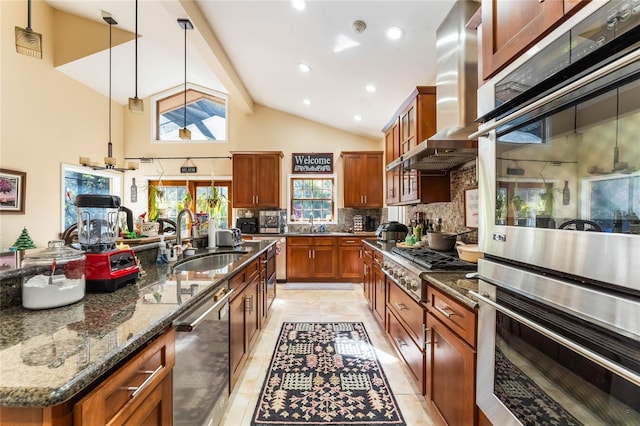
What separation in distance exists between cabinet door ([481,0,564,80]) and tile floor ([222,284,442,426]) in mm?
1960

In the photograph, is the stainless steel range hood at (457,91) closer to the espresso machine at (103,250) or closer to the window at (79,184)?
the espresso machine at (103,250)

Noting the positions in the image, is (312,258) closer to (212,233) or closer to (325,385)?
(212,233)

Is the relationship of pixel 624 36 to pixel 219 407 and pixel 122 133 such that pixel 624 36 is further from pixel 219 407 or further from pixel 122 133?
pixel 122 133

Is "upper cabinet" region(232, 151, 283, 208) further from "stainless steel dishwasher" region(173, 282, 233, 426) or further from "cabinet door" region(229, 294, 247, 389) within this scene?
"stainless steel dishwasher" region(173, 282, 233, 426)

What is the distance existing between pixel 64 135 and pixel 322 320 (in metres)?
5.22

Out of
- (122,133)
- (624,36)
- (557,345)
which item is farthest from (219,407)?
(122,133)

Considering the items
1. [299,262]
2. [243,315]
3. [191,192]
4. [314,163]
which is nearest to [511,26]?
[243,315]

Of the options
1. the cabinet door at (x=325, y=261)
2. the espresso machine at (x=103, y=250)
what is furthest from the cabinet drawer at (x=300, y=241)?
the espresso machine at (x=103, y=250)

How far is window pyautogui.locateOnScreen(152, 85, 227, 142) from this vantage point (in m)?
6.16

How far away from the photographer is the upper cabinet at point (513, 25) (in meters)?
0.83

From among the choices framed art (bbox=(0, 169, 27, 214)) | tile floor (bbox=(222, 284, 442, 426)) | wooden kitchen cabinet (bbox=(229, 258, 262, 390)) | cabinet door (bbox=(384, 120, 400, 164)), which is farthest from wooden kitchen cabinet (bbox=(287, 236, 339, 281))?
framed art (bbox=(0, 169, 27, 214))

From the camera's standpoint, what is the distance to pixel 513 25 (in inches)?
40.6

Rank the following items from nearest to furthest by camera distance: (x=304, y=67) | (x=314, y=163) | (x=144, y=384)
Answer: (x=144, y=384)
(x=304, y=67)
(x=314, y=163)

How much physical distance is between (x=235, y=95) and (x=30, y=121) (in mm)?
2992
